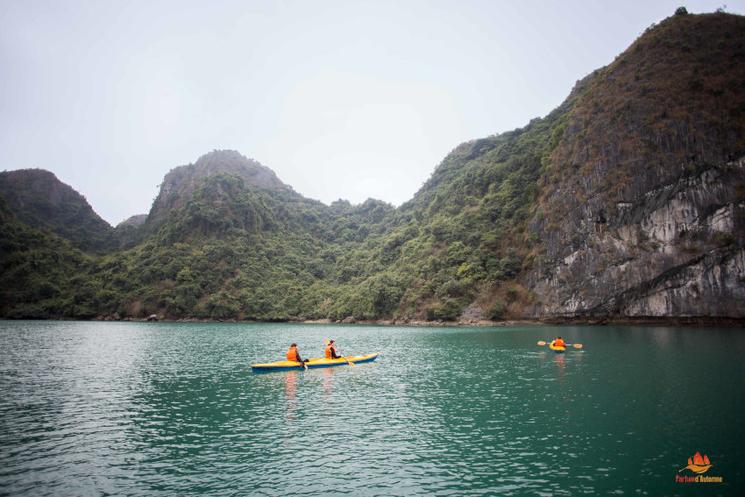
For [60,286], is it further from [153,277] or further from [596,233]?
[596,233]

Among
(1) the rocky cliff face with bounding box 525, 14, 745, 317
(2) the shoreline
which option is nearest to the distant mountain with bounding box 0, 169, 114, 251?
(2) the shoreline

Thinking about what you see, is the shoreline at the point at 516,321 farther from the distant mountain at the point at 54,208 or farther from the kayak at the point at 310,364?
the distant mountain at the point at 54,208

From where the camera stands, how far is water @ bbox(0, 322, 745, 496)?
11.6 metres

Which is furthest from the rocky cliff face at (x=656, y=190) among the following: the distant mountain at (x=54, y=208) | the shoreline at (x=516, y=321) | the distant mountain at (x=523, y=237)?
the distant mountain at (x=54, y=208)

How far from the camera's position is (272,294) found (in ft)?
414

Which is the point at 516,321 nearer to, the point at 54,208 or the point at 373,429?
the point at 373,429

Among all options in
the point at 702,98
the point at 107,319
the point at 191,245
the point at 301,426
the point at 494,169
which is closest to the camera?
the point at 301,426

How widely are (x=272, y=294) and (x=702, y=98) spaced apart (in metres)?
112

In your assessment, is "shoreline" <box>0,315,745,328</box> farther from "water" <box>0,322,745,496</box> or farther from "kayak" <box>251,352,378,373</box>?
"kayak" <box>251,352,378,373</box>

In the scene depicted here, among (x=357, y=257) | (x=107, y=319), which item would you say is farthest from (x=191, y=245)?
(x=357, y=257)

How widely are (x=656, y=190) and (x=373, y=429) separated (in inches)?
3085

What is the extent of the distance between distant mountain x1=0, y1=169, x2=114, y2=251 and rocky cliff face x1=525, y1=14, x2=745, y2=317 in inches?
6666

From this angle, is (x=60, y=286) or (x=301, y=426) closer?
(x=301, y=426)

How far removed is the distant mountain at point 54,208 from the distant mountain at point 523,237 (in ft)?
3.38
